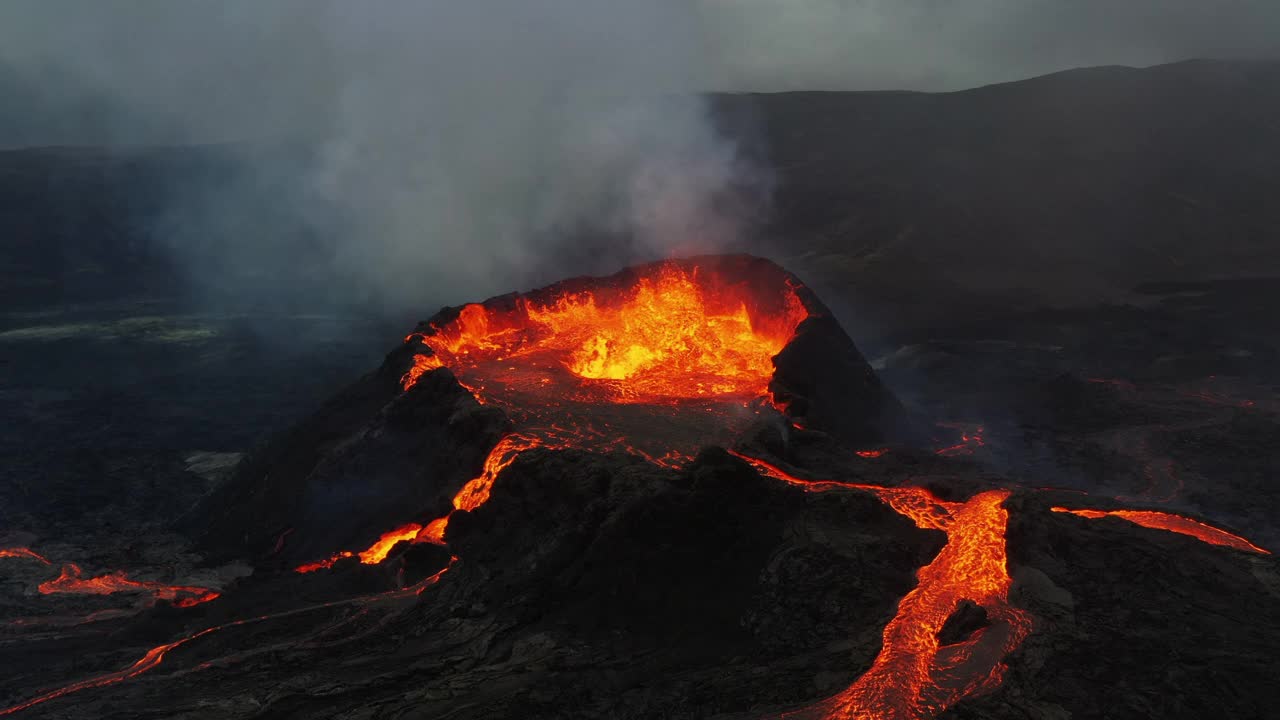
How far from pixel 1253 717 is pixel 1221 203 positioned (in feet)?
187

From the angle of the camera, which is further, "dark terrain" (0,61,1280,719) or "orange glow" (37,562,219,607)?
"orange glow" (37,562,219,607)

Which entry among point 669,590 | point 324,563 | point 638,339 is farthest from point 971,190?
point 669,590

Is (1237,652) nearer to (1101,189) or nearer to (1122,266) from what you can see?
(1122,266)

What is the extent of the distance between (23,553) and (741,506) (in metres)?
16.1

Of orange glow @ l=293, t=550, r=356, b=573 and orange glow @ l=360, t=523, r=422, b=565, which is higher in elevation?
orange glow @ l=360, t=523, r=422, b=565

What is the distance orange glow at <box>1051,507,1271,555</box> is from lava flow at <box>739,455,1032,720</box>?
5.02 ft

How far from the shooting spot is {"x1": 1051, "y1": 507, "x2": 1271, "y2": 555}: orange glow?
34.7 ft

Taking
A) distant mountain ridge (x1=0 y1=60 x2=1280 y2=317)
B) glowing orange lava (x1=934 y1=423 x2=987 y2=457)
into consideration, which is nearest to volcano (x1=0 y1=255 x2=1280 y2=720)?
glowing orange lava (x1=934 y1=423 x2=987 y2=457)

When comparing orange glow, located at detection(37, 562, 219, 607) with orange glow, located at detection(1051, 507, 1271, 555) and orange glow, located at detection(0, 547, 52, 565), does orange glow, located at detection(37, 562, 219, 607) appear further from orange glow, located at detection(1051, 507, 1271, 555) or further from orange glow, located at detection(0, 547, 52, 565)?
orange glow, located at detection(1051, 507, 1271, 555)

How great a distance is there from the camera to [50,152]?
303ft

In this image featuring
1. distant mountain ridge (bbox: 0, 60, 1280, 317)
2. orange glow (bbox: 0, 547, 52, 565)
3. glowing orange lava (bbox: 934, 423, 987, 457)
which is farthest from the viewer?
distant mountain ridge (bbox: 0, 60, 1280, 317)

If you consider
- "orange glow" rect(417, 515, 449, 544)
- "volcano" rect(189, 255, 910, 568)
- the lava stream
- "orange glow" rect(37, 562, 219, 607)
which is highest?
"volcano" rect(189, 255, 910, 568)

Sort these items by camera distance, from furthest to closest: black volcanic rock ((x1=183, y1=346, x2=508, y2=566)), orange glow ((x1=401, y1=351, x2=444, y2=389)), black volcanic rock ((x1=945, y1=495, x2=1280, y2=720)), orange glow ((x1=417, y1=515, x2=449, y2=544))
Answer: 1. orange glow ((x1=401, y1=351, x2=444, y2=389))
2. black volcanic rock ((x1=183, y1=346, x2=508, y2=566))
3. orange glow ((x1=417, y1=515, x2=449, y2=544))
4. black volcanic rock ((x1=945, y1=495, x2=1280, y2=720))

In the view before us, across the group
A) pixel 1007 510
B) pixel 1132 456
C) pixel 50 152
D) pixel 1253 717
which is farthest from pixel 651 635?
pixel 50 152
